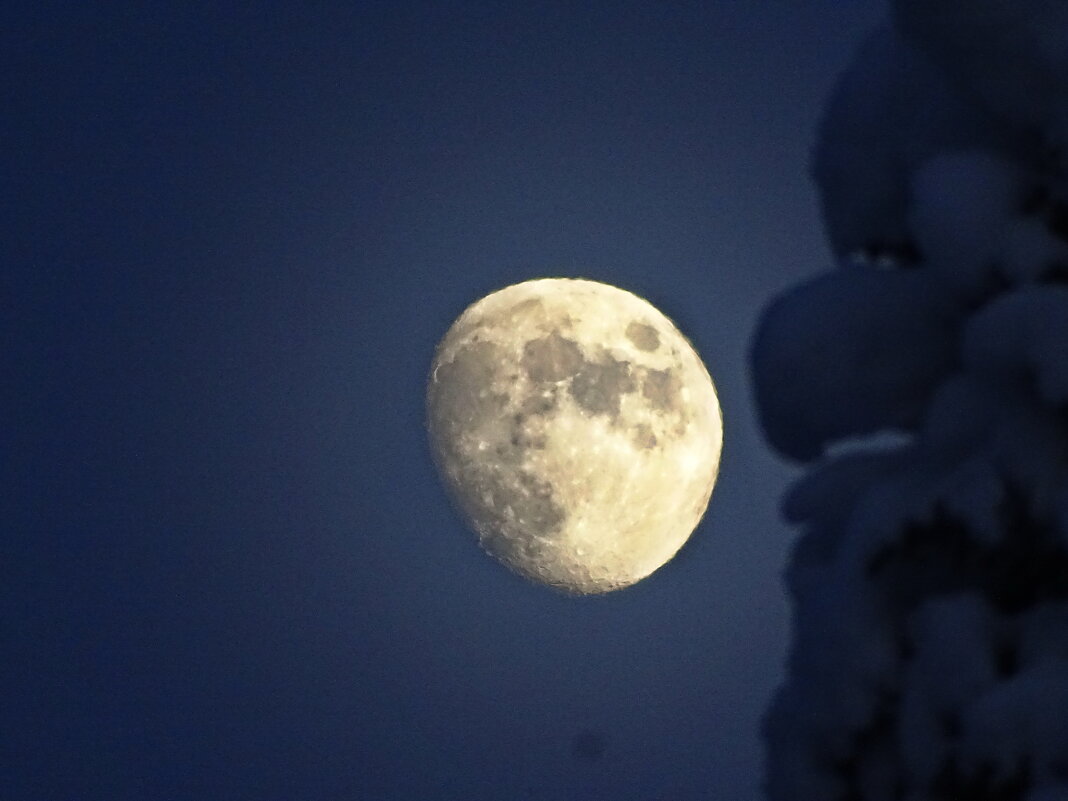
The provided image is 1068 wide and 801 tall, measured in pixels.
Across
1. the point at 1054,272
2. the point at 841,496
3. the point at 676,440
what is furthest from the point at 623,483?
the point at 1054,272

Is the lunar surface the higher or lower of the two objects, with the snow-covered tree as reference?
higher

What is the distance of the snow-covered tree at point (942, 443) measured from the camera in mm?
4250

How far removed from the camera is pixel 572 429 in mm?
14352

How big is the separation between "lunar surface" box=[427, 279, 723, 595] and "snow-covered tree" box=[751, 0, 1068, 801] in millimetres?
8838

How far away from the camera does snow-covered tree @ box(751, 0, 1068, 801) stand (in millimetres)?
4250

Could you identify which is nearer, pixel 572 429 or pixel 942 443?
pixel 942 443

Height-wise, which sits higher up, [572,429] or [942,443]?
[572,429]

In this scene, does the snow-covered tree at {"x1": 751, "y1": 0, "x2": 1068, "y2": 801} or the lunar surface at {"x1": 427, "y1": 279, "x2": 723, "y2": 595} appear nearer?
the snow-covered tree at {"x1": 751, "y1": 0, "x2": 1068, "y2": 801}

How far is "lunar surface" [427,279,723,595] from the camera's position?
14.4m

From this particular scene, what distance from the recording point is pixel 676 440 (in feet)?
48.8

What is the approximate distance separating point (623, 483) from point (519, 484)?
1307 mm

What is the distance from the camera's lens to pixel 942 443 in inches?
184

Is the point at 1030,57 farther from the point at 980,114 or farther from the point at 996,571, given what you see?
the point at 996,571

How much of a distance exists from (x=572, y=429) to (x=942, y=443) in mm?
9738
